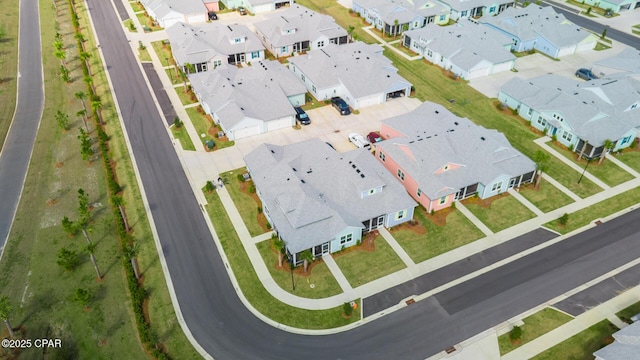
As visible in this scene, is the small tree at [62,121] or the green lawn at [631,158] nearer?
the green lawn at [631,158]

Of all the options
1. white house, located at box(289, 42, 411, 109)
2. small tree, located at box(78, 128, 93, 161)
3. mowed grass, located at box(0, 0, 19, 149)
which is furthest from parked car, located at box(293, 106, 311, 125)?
mowed grass, located at box(0, 0, 19, 149)

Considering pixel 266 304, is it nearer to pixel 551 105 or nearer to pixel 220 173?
pixel 220 173

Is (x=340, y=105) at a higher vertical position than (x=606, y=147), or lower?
lower

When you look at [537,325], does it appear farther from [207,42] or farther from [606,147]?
[207,42]

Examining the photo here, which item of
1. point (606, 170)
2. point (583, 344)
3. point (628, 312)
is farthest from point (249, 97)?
point (628, 312)

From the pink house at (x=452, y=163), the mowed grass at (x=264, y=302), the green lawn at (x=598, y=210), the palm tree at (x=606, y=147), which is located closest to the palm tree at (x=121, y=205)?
the mowed grass at (x=264, y=302)

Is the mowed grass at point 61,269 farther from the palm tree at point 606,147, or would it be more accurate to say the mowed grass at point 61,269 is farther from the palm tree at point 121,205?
the palm tree at point 606,147
